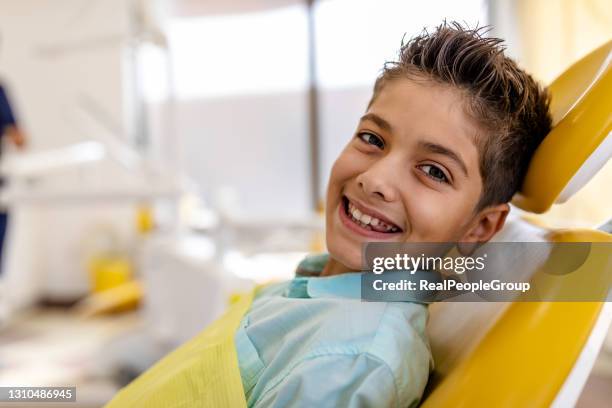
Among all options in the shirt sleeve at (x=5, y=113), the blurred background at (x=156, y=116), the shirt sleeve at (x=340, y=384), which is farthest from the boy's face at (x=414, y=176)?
the shirt sleeve at (x=5, y=113)

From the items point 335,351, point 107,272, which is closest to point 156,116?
point 107,272

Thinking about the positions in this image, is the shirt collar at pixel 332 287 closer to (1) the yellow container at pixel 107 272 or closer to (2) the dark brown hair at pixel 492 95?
(2) the dark brown hair at pixel 492 95

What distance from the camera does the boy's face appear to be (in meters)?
0.71

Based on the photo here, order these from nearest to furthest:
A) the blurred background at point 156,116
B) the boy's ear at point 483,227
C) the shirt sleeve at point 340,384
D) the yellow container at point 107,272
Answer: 1. the shirt sleeve at point 340,384
2. the boy's ear at point 483,227
3. the blurred background at point 156,116
4. the yellow container at point 107,272

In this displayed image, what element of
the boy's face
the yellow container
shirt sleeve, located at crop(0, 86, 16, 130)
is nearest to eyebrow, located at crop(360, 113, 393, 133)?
the boy's face

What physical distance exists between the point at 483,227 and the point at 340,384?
336mm

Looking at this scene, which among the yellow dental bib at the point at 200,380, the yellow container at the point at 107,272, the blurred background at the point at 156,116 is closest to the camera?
the yellow dental bib at the point at 200,380

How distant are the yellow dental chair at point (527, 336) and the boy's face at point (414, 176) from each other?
10cm

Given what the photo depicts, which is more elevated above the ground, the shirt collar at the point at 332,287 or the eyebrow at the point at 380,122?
the eyebrow at the point at 380,122

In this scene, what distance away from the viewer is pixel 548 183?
27.4 inches

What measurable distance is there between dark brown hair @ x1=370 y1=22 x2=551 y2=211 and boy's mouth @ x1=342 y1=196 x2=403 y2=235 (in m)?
0.12

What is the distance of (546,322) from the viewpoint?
0.60 metres

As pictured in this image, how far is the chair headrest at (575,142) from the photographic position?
646mm

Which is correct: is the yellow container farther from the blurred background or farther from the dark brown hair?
the dark brown hair
